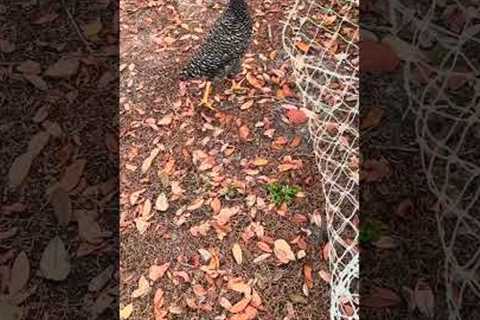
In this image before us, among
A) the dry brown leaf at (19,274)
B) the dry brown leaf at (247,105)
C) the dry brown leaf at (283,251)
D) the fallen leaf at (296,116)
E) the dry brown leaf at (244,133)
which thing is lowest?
the dry brown leaf at (19,274)

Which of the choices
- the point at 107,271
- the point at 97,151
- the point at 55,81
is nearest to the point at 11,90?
the point at 55,81

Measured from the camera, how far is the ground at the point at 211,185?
2.80 meters

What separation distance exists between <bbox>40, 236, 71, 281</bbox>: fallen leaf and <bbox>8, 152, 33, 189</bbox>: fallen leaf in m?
0.44

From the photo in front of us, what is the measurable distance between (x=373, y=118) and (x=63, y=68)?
188 cm

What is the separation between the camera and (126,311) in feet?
9.11

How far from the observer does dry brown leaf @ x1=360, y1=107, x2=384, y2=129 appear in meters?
3.26

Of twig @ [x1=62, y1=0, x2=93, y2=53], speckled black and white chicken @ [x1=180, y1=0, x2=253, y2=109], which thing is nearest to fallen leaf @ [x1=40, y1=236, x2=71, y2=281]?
speckled black and white chicken @ [x1=180, y1=0, x2=253, y2=109]

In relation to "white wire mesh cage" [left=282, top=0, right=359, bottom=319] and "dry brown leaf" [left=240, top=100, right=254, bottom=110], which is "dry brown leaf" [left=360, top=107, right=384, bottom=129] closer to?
"white wire mesh cage" [left=282, top=0, right=359, bottom=319]

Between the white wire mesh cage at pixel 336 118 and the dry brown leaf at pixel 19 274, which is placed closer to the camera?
the white wire mesh cage at pixel 336 118

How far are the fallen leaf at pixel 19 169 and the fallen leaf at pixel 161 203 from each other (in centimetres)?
74

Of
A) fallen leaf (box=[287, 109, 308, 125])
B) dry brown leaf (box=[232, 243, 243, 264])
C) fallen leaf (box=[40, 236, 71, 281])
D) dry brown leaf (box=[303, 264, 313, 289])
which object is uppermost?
fallen leaf (box=[287, 109, 308, 125])

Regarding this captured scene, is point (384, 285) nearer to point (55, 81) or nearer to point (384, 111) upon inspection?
point (384, 111)

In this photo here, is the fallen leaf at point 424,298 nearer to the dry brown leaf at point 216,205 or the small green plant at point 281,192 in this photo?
the small green plant at point 281,192

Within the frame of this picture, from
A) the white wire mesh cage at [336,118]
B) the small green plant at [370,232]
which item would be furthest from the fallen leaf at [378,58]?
the small green plant at [370,232]
